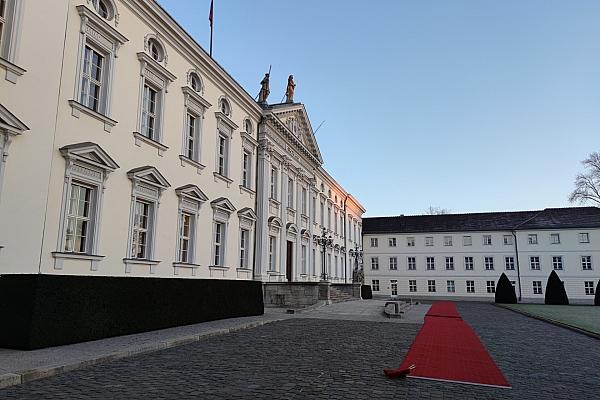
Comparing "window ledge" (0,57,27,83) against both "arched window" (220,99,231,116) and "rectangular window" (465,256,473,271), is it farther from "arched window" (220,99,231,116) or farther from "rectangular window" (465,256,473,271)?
"rectangular window" (465,256,473,271)

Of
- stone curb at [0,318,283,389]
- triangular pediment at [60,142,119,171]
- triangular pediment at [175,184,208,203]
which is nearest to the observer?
stone curb at [0,318,283,389]

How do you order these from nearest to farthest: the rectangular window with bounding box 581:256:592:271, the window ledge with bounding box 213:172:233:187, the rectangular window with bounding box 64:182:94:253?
the rectangular window with bounding box 64:182:94:253 < the window ledge with bounding box 213:172:233:187 < the rectangular window with bounding box 581:256:592:271

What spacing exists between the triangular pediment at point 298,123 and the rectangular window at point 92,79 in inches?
502

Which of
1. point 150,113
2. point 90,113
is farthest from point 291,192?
point 90,113

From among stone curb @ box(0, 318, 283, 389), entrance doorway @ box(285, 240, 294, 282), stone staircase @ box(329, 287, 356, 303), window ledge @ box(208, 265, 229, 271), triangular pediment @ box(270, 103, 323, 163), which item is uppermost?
triangular pediment @ box(270, 103, 323, 163)

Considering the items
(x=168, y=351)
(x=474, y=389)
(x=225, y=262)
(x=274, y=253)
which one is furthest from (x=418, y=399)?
(x=274, y=253)

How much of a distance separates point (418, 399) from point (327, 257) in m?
33.5

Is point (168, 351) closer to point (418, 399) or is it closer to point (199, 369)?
point (199, 369)

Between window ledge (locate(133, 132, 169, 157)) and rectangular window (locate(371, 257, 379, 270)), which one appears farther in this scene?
rectangular window (locate(371, 257, 379, 270))

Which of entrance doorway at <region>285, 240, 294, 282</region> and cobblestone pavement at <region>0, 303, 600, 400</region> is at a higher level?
entrance doorway at <region>285, 240, 294, 282</region>

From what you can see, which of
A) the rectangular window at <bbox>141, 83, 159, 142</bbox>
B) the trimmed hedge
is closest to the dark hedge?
the trimmed hedge

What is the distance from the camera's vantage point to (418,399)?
19.5 feet

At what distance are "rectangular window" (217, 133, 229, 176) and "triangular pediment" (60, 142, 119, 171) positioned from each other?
777 centimetres

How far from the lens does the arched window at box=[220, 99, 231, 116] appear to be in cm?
2143
